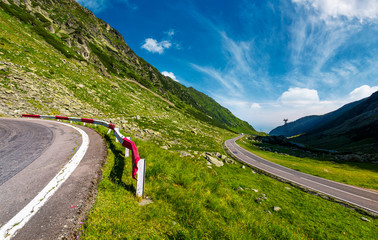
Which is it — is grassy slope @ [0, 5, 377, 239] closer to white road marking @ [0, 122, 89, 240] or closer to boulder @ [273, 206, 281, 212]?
boulder @ [273, 206, 281, 212]

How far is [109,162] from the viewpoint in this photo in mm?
5395

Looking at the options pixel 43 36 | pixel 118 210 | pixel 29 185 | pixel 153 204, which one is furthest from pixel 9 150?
pixel 43 36

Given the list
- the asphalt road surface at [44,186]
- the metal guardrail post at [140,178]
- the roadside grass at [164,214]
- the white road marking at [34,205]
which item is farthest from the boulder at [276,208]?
the white road marking at [34,205]

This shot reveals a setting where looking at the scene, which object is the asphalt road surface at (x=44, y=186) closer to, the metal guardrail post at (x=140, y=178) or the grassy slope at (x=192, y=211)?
the grassy slope at (x=192, y=211)

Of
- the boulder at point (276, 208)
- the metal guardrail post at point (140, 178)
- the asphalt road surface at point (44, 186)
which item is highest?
the metal guardrail post at point (140, 178)

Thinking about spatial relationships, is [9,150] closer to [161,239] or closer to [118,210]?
[118,210]

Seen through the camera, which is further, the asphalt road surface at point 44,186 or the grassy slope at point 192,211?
the grassy slope at point 192,211

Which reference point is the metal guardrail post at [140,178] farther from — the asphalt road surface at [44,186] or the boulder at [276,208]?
the boulder at [276,208]

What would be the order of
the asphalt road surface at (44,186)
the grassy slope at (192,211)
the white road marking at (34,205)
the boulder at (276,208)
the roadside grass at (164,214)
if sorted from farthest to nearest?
the boulder at (276,208), the grassy slope at (192,211), the roadside grass at (164,214), the asphalt road surface at (44,186), the white road marking at (34,205)

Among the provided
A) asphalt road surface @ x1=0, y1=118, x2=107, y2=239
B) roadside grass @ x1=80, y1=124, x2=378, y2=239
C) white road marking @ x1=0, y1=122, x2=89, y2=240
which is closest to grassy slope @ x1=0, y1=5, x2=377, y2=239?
roadside grass @ x1=80, y1=124, x2=378, y2=239

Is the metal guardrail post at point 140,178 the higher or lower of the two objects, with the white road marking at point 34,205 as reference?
higher

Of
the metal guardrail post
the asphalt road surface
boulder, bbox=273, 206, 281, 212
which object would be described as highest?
the metal guardrail post

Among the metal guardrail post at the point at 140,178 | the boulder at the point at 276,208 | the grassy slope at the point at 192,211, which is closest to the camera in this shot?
the grassy slope at the point at 192,211

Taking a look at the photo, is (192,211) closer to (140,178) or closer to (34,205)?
(140,178)
